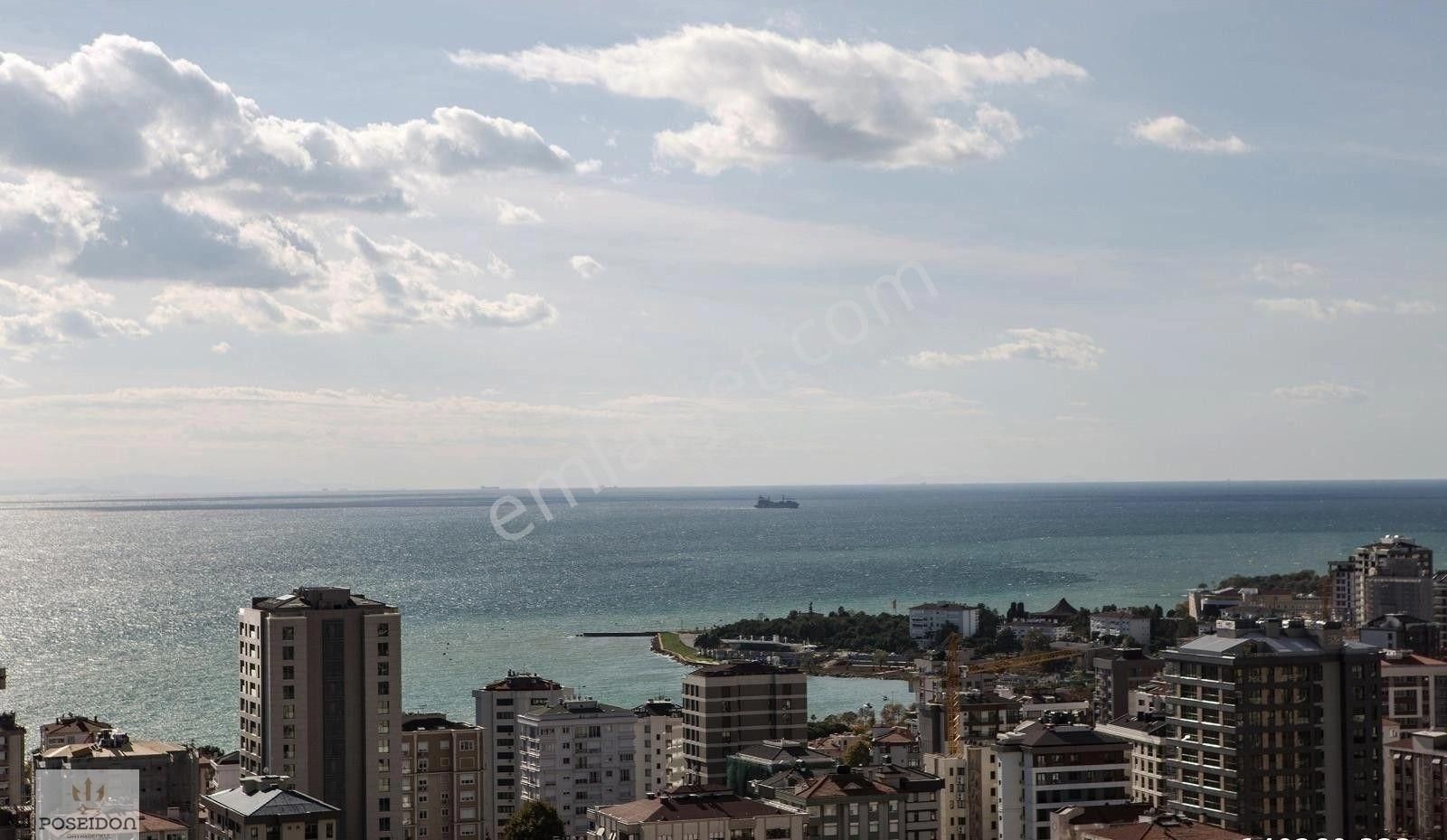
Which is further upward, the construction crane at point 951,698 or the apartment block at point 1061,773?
the apartment block at point 1061,773

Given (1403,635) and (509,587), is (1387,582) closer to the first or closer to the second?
(1403,635)

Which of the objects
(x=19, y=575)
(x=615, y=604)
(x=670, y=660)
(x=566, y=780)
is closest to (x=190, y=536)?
(x=19, y=575)

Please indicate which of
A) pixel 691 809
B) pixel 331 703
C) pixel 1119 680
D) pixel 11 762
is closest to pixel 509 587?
pixel 1119 680

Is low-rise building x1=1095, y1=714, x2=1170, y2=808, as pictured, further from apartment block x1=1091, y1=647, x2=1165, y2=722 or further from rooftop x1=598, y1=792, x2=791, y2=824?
apartment block x1=1091, y1=647, x2=1165, y2=722

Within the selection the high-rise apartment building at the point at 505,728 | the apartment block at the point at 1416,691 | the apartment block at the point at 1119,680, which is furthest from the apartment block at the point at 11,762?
the apartment block at the point at 1416,691

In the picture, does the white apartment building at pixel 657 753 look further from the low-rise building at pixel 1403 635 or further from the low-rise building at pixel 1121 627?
the low-rise building at pixel 1121 627
